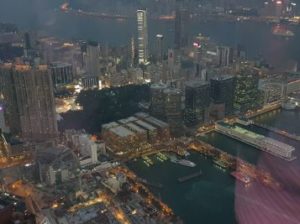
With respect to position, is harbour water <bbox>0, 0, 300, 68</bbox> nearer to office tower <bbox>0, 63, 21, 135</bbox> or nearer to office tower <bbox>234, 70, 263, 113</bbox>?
office tower <bbox>234, 70, 263, 113</bbox>

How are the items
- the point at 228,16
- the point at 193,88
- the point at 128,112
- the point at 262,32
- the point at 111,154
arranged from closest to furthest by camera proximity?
the point at 111,154 → the point at 193,88 → the point at 128,112 → the point at 262,32 → the point at 228,16

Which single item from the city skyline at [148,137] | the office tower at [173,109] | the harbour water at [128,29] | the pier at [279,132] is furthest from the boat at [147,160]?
the harbour water at [128,29]

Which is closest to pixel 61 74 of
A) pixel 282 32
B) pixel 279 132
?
pixel 279 132

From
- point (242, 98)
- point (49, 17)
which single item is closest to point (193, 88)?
point (242, 98)

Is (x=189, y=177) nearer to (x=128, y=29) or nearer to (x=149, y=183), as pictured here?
(x=149, y=183)

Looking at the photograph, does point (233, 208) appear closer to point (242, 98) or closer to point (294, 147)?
point (294, 147)

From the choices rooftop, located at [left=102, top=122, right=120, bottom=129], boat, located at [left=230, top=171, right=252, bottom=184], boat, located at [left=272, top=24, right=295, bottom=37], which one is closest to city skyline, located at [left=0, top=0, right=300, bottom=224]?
boat, located at [left=230, top=171, right=252, bottom=184]
